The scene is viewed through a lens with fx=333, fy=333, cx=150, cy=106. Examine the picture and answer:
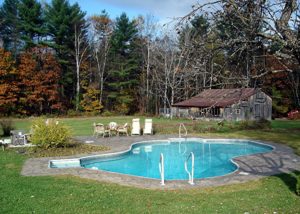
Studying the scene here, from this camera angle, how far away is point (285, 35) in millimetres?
4168

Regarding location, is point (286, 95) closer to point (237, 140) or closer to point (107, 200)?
point (237, 140)

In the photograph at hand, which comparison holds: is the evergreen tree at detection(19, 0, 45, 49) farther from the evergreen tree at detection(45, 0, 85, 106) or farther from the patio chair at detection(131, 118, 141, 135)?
the patio chair at detection(131, 118, 141, 135)

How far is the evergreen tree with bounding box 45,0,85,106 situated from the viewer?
35.2 meters

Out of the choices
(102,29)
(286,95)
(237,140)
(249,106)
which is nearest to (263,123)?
(237,140)

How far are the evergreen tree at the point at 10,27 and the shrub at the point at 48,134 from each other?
26536 millimetres

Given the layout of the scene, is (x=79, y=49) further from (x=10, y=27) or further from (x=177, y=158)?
(x=177, y=158)

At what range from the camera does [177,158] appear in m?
13.9

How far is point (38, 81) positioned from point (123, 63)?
33.2 ft

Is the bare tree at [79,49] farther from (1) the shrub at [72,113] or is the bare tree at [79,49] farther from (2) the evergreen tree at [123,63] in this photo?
(2) the evergreen tree at [123,63]

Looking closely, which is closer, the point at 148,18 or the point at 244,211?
the point at 244,211

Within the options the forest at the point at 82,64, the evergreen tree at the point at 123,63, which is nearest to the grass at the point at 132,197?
the forest at the point at 82,64

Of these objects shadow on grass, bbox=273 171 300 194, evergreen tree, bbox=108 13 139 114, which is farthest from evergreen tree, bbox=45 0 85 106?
shadow on grass, bbox=273 171 300 194

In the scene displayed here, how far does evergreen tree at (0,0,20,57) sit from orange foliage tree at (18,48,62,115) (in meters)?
3.55

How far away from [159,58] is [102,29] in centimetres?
924
